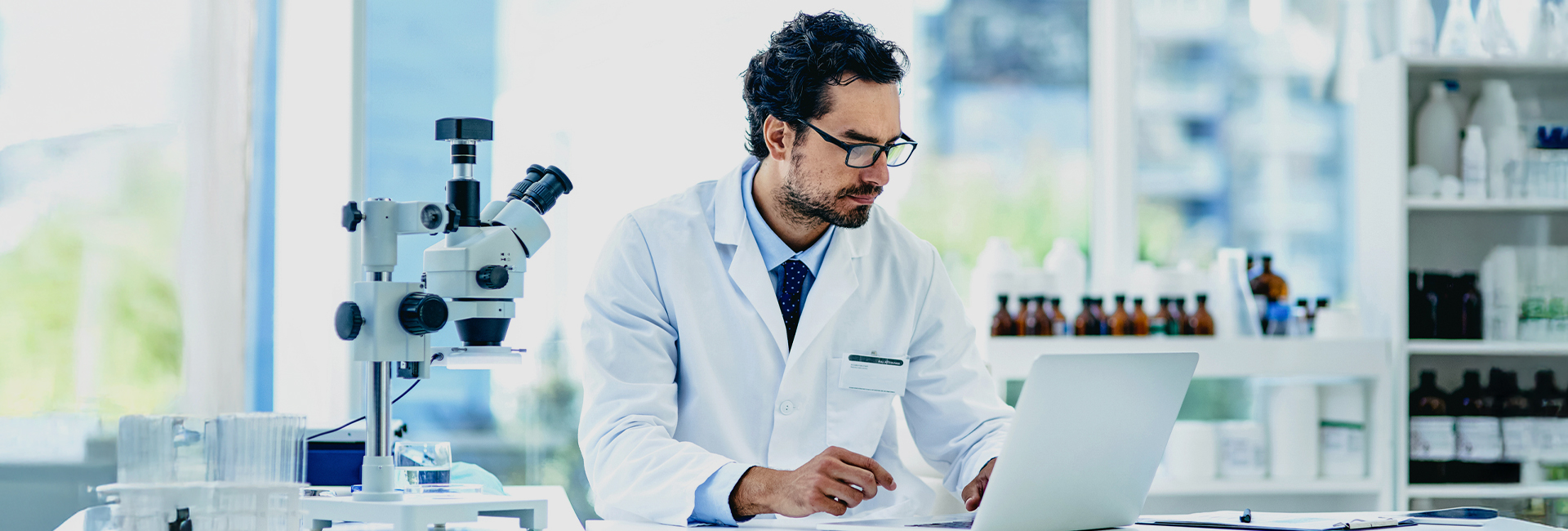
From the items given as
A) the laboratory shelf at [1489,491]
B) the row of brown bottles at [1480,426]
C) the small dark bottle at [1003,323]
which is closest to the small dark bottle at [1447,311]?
the row of brown bottles at [1480,426]

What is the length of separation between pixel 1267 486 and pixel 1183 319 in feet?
1.50

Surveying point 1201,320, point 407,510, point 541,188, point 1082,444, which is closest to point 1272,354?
point 1201,320

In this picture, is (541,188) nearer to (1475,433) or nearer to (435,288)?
(435,288)

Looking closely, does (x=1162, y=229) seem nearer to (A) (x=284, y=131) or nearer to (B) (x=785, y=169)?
(B) (x=785, y=169)

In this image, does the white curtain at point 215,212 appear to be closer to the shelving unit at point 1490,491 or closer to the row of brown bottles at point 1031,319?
the row of brown bottles at point 1031,319

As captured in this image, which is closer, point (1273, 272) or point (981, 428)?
point (981, 428)

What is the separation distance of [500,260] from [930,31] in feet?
7.55

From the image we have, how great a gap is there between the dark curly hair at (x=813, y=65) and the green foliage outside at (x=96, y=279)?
1135 millimetres

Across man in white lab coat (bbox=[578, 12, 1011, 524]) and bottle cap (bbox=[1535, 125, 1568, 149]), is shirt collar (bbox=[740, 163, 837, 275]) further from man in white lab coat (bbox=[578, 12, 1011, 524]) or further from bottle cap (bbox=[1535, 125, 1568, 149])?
bottle cap (bbox=[1535, 125, 1568, 149])

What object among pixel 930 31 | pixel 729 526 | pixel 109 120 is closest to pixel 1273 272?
pixel 930 31

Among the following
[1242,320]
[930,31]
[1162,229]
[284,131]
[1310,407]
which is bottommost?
[1310,407]

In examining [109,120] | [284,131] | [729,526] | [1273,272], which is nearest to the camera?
[729,526]

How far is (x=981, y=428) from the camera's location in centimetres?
176

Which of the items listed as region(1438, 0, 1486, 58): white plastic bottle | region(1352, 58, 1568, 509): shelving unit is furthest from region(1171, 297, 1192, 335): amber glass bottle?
region(1438, 0, 1486, 58): white plastic bottle
